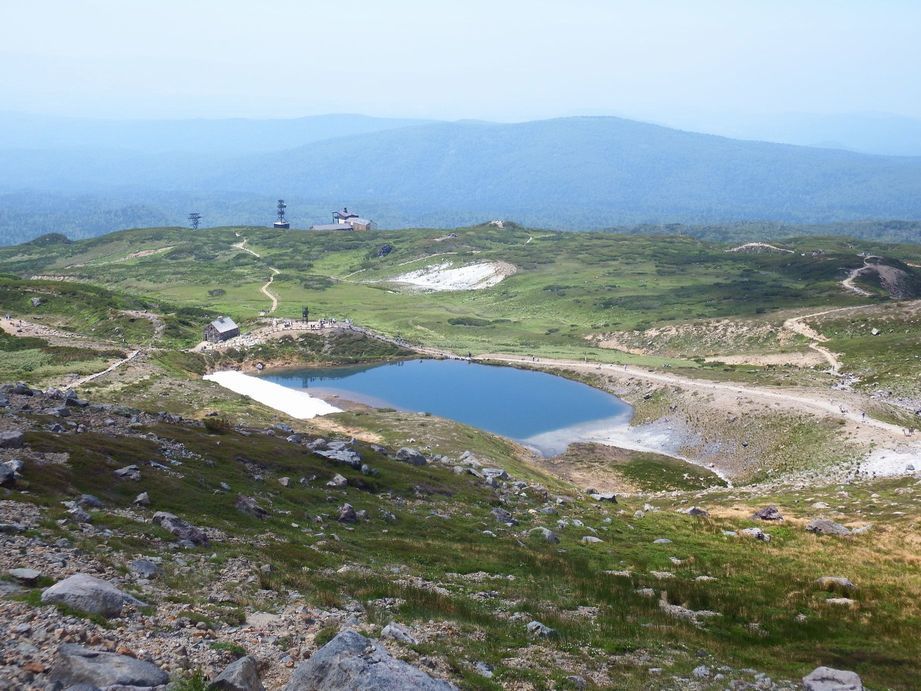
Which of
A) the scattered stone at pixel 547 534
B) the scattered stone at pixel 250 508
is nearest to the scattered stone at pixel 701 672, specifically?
the scattered stone at pixel 547 534

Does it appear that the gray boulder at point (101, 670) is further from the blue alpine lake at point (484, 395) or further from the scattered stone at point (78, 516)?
the blue alpine lake at point (484, 395)

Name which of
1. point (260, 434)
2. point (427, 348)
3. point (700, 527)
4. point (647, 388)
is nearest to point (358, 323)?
point (427, 348)

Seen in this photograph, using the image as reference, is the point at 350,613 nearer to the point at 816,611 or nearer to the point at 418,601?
the point at 418,601

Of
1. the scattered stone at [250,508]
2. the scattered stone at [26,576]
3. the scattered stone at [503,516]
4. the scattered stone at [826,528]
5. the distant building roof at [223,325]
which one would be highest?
the scattered stone at [26,576]

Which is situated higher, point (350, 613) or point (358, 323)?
point (350, 613)

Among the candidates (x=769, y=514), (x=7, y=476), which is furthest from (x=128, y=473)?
(x=769, y=514)

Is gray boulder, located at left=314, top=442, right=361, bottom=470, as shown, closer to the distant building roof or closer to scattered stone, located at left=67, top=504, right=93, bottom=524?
scattered stone, located at left=67, top=504, right=93, bottom=524

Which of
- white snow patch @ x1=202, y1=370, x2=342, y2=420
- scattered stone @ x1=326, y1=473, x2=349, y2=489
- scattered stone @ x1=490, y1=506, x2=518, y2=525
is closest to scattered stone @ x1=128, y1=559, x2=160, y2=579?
scattered stone @ x1=326, y1=473, x2=349, y2=489
